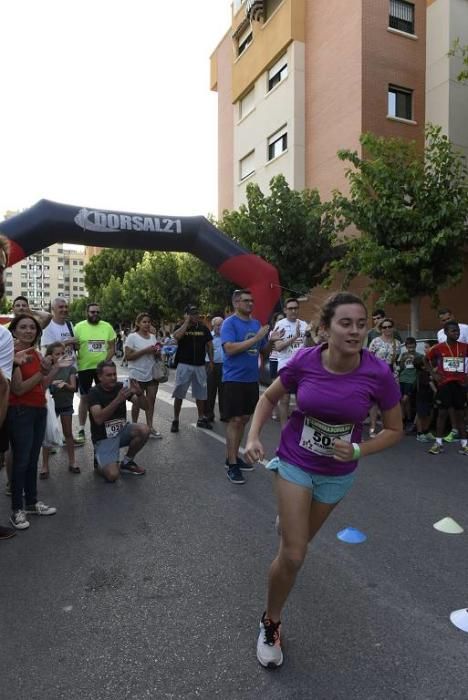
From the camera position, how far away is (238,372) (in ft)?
18.8

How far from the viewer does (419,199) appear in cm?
1126

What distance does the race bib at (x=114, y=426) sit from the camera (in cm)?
568

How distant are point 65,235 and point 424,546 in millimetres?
7494

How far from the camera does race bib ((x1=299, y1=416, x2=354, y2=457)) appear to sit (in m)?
2.51

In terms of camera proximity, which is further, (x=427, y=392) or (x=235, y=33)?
(x=235, y=33)

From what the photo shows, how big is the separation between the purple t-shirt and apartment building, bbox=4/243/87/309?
505 feet

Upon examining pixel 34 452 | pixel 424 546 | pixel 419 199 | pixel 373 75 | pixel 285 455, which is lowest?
pixel 424 546

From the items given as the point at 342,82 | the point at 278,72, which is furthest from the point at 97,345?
the point at 278,72

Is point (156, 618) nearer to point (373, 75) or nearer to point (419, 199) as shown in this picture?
point (419, 199)

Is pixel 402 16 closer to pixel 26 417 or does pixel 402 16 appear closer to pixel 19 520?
pixel 26 417

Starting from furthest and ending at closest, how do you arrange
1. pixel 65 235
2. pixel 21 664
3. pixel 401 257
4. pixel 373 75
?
pixel 373 75 < pixel 401 257 < pixel 65 235 < pixel 21 664

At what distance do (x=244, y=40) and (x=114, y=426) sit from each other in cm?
2439

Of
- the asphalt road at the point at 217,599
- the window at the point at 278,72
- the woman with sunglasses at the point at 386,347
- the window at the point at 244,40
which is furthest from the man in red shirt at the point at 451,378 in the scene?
the window at the point at 244,40

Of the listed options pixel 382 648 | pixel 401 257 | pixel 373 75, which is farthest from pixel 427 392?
pixel 373 75
